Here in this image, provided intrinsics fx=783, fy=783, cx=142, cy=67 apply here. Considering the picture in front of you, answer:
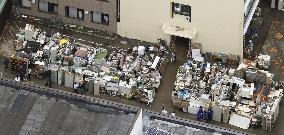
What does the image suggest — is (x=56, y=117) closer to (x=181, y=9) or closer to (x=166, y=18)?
(x=181, y=9)

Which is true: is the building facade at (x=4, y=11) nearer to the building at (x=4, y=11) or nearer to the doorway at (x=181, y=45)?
the building at (x=4, y=11)

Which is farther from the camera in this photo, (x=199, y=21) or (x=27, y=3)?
(x=27, y=3)

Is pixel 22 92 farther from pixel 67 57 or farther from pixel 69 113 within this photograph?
pixel 67 57

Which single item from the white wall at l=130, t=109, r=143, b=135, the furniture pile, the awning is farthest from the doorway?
the white wall at l=130, t=109, r=143, b=135

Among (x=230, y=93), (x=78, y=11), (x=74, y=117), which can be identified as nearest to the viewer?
(x=74, y=117)

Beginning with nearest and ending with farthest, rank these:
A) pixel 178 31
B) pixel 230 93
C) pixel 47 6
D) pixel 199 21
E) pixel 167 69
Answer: pixel 230 93
pixel 199 21
pixel 167 69
pixel 178 31
pixel 47 6

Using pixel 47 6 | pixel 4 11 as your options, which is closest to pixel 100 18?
pixel 47 6
